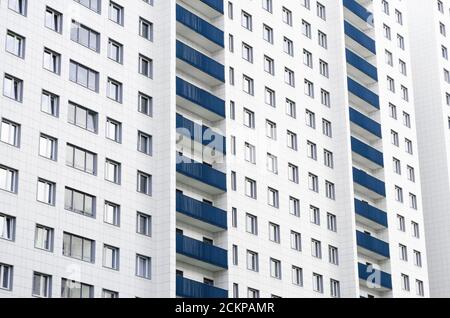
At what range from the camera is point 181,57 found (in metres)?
57.3

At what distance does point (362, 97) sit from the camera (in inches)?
2933

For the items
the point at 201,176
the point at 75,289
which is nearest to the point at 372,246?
the point at 201,176

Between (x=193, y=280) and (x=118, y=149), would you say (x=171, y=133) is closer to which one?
(x=118, y=149)

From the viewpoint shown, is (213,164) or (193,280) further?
(213,164)

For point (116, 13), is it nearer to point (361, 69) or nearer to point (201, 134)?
point (201, 134)

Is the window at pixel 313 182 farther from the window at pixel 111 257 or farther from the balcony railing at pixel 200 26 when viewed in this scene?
the window at pixel 111 257

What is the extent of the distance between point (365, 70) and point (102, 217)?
113 feet

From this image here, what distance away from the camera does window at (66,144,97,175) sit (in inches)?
1890

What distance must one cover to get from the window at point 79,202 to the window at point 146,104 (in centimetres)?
738

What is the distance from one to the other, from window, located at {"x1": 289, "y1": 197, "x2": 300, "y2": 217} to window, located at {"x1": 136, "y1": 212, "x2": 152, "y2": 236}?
559 inches

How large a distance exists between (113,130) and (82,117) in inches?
96.2

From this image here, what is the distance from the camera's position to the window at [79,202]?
4719 cm

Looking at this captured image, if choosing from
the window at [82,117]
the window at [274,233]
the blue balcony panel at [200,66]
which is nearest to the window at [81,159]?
the window at [82,117]
